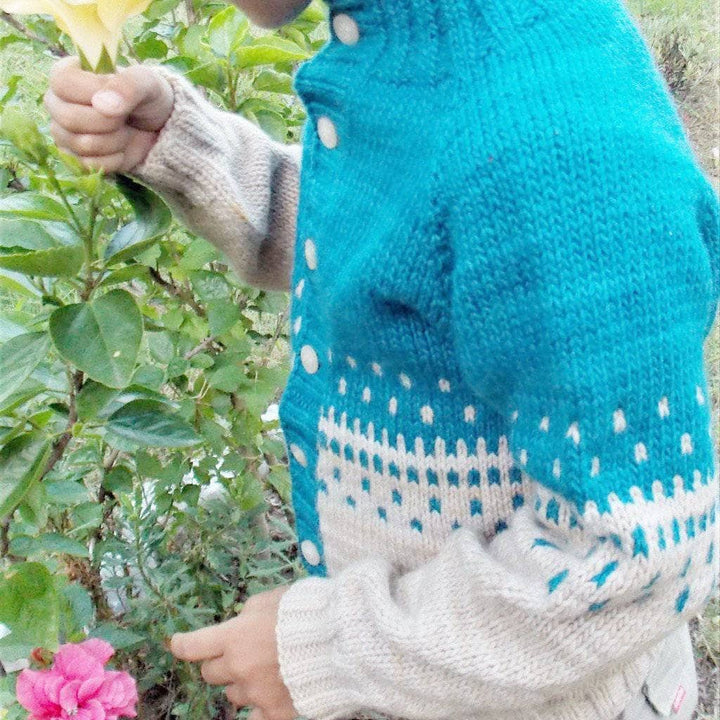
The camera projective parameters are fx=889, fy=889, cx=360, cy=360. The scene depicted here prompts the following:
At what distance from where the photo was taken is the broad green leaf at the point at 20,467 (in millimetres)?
831

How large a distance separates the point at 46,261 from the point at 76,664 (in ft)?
1.32

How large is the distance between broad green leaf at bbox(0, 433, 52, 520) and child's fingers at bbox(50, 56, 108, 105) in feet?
1.08

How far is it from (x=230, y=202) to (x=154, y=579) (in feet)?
2.16

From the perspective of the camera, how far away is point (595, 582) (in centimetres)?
57

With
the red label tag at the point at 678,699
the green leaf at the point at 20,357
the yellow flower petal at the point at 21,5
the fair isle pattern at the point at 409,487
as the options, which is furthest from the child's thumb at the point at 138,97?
the red label tag at the point at 678,699

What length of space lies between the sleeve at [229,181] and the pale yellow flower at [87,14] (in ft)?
0.60

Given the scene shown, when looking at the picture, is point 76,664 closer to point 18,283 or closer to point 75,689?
point 75,689

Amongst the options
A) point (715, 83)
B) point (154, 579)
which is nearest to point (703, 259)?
point (154, 579)

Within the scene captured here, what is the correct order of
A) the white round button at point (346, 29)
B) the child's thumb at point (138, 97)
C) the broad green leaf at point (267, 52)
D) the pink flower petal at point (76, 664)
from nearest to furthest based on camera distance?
1. the white round button at point (346, 29)
2. the child's thumb at point (138, 97)
3. the pink flower petal at point (76, 664)
4. the broad green leaf at point (267, 52)

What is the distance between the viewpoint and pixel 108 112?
29.9 inches

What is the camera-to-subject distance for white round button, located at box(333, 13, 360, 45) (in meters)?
0.66

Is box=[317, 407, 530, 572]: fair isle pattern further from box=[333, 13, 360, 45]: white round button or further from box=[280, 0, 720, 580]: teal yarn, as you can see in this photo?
box=[333, 13, 360, 45]: white round button

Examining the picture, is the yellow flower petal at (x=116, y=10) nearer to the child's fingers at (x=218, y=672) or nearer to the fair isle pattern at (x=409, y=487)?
the fair isle pattern at (x=409, y=487)

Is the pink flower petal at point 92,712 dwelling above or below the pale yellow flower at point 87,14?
below
